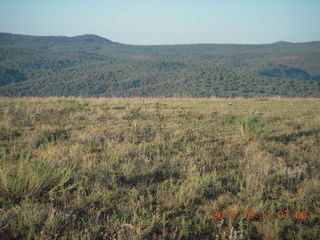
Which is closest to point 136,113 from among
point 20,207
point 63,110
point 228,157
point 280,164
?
point 63,110

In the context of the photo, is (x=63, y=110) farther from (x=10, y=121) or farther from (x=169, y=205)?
(x=169, y=205)

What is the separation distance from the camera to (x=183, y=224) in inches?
96.0

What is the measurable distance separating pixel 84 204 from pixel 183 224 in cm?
122
